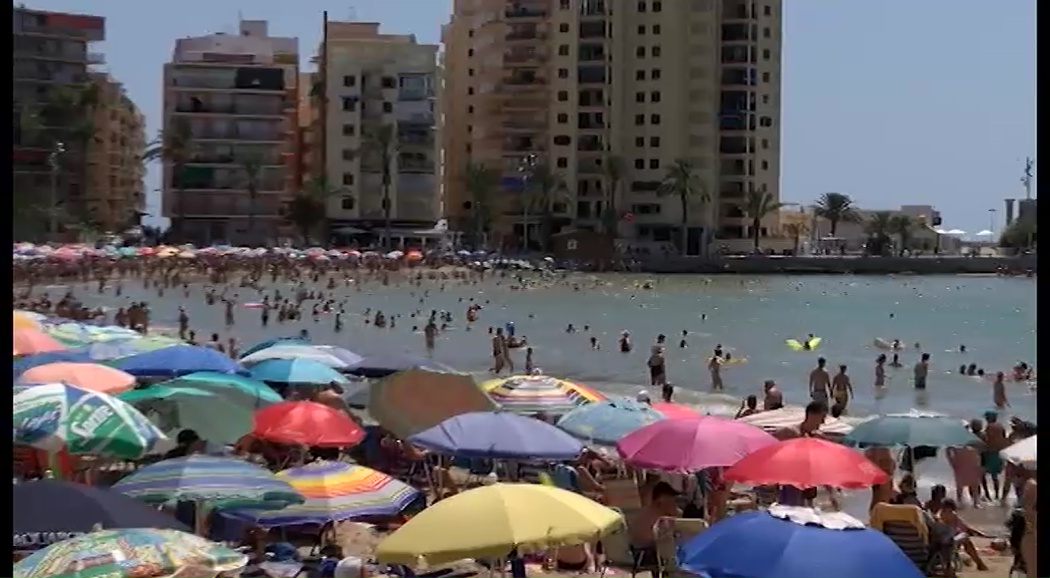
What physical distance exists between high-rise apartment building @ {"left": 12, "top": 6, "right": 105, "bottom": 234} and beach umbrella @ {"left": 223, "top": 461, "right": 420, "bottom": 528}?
7997 cm

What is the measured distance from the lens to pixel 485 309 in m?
60.8

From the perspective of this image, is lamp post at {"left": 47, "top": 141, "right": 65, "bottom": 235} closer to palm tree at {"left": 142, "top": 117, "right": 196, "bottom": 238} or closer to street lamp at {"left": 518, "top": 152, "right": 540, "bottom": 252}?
palm tree at {"left": 142, "top": 117, "right": 196, "bottom": 238}

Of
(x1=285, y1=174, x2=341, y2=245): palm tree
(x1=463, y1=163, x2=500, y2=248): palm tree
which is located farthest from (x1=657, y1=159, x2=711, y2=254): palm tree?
(x1=285, y1=174, x2=341, y2=245): palm tree

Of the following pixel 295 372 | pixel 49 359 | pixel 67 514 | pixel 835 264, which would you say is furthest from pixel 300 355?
pixel 835 264

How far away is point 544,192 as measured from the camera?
9994cm

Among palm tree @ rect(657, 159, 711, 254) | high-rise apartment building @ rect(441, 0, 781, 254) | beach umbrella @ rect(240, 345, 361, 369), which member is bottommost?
beach umbrella @ rect(240, 345, 361, 369)

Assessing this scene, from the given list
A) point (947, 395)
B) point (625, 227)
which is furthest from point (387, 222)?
point (947, 395)

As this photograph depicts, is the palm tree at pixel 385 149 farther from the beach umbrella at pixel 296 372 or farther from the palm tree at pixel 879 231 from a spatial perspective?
the beach umbrella at pixel 296 372

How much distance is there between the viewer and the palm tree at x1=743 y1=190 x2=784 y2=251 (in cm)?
10125

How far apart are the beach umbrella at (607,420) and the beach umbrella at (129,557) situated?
237 inches

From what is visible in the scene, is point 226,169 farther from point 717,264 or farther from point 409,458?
point 409,458

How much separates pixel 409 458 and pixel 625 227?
292ft

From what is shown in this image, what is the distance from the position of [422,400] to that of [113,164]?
3573 inches

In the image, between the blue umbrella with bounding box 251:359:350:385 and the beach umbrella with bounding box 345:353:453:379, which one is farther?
the beach umbrella with bounding box 345:353:453:379
